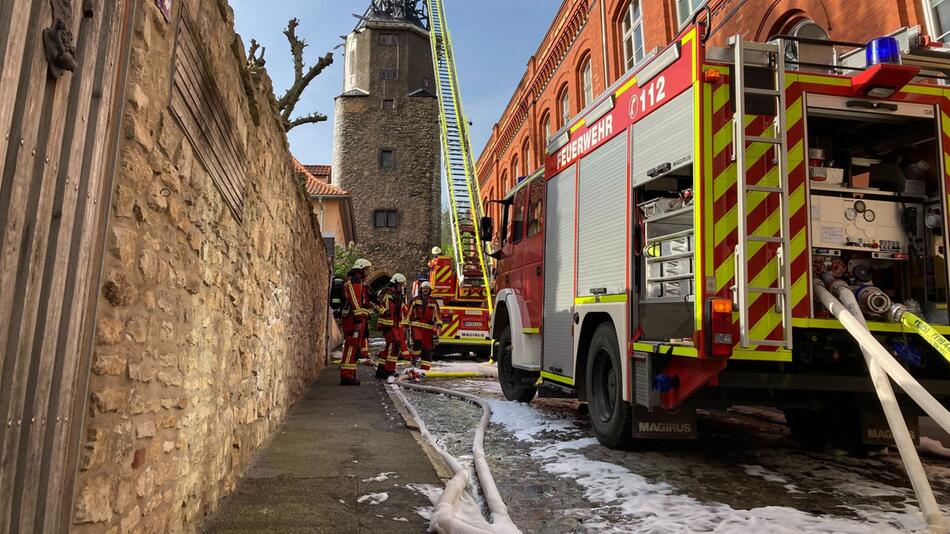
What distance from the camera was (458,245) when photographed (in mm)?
23344

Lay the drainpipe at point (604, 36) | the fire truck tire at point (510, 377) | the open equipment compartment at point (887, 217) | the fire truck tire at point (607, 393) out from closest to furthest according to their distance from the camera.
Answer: the open equipment compartment at point (887, 217), the fire truck tire at point (607, 393), the fire truck tire at point (510, 377), the drainpipe at point (604, 36)

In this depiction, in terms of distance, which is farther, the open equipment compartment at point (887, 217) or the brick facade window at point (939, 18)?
the brick facade window at point (939, 18)

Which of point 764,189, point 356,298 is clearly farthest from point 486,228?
point 764,189

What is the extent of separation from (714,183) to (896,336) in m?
1.70

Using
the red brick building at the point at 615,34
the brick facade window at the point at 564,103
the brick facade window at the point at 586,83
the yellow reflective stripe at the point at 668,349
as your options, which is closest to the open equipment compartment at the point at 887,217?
the yellow reflective stripe at the point at 668,349

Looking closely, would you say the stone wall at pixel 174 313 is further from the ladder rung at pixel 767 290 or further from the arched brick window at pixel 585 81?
the arched brick window at pixel 585 81

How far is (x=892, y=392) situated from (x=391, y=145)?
112 ft

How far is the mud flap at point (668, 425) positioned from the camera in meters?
5.07

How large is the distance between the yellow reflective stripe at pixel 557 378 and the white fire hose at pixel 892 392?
2.62 meters

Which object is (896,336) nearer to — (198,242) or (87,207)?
(198,242)

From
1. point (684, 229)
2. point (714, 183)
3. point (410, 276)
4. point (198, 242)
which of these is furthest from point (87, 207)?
point (410, 276)

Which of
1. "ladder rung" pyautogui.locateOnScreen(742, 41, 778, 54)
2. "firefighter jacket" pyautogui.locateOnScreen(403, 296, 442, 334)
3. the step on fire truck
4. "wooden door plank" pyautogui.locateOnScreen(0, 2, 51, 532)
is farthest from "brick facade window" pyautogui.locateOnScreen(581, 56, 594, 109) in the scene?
"wooden door plank" pyautogui.locateOnScreen(0, 2, 51, 532)

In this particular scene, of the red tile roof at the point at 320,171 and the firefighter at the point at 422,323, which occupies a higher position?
the red tile roof at the point at 320,171

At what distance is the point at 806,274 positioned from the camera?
4629mm
